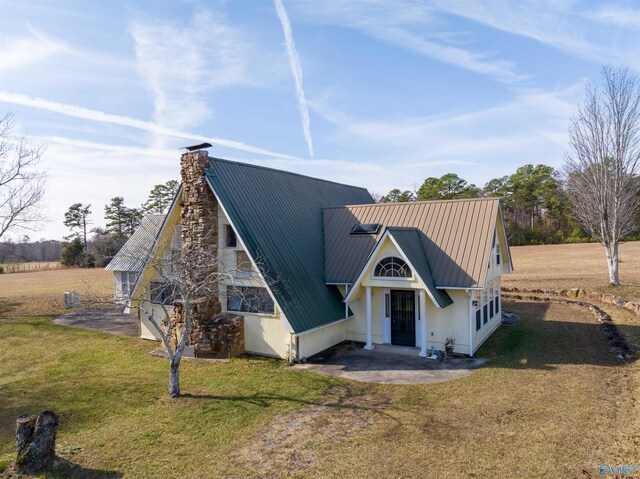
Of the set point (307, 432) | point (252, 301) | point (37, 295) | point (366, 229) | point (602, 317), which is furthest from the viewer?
point (37, 295)

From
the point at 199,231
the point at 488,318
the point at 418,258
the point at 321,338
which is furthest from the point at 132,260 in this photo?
the point at 488,318

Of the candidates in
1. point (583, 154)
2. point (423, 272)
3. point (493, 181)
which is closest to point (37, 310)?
point (423, 272)

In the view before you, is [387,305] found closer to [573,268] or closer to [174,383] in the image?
[174,383]

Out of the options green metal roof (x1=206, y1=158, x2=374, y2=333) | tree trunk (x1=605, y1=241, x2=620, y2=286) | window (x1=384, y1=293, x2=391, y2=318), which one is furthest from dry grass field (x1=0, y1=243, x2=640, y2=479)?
tree trunk (x1=605, y1=241, x2=620, y2=286)

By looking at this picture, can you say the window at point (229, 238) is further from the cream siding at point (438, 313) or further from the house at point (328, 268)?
the cream siding at point (438, 313)

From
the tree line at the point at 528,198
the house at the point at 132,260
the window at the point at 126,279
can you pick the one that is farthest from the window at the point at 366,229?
the tree line at the point at 528,198

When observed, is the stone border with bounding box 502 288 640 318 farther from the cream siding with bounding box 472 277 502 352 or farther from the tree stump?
the tree stump
